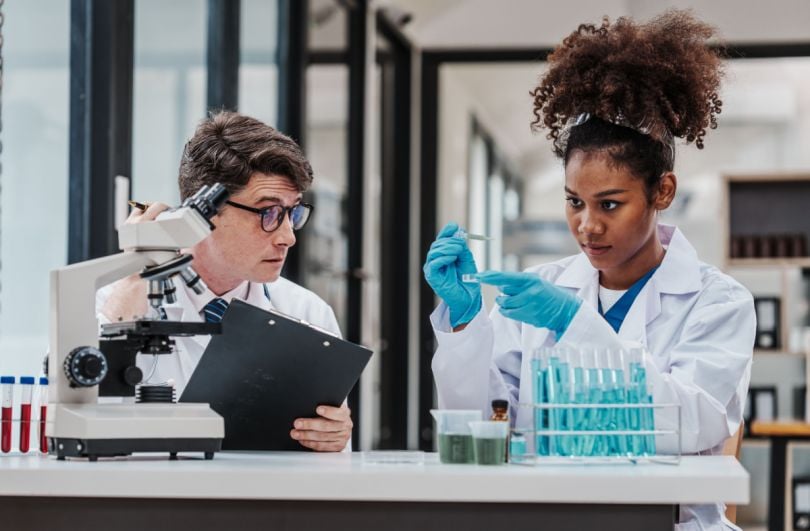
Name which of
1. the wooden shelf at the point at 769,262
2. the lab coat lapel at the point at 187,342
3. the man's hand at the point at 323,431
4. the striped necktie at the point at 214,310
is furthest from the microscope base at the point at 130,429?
the wooden shelf at the point at 769,262

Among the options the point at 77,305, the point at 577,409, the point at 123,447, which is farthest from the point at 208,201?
the point at 577,409

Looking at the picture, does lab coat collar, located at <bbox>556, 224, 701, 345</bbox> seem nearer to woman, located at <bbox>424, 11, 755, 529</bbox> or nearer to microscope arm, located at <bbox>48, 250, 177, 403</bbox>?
woman, located at <bbox>424, 11, 755, 529</bbox>

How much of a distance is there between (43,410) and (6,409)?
5 cm

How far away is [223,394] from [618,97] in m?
0.80

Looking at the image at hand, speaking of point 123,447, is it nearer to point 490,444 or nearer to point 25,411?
point 25,411

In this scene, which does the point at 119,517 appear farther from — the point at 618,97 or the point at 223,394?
the point at 618,97

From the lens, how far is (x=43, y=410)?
5.64ft

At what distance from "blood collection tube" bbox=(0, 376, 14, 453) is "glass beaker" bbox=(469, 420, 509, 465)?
28.5 inches

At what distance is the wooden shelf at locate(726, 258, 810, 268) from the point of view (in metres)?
5.74

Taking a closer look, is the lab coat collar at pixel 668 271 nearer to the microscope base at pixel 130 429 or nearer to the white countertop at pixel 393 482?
the white countertop at pixel 393 482

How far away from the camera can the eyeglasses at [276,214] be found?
2.16 m

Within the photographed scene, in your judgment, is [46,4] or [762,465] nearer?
[46,4]

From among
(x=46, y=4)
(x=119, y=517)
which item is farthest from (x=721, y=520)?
(x=46, y=4)

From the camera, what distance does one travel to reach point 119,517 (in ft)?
4.71
